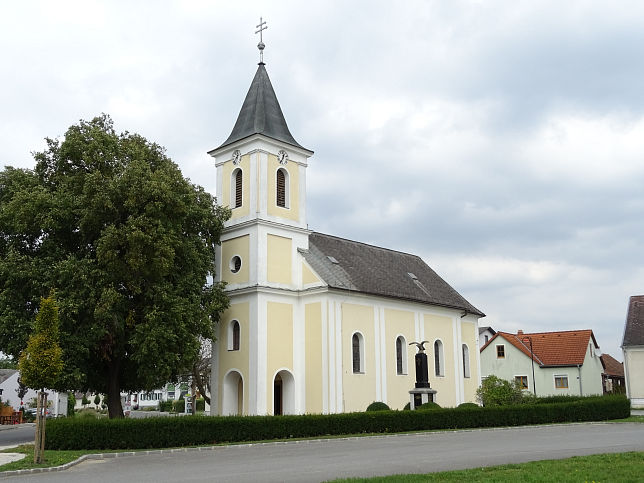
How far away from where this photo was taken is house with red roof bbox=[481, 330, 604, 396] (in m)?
59.2

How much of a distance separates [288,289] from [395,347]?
8.01 metres

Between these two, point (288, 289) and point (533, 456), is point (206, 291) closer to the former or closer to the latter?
point (288, 289)

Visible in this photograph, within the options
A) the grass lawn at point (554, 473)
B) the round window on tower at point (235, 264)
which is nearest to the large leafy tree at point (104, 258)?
the round window on tower at point (235, 264)

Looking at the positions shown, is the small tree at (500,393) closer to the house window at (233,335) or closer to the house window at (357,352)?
the house window at (357,352)

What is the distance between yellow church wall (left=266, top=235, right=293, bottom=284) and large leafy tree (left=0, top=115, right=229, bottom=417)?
524 centimetres

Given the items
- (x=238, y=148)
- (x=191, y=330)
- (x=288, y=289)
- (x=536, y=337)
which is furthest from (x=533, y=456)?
(x=536, y=337)

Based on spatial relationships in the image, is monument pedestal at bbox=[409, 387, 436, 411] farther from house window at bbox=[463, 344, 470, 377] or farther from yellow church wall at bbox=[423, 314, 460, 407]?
house window at bbox=[463, 344, 470, 377]

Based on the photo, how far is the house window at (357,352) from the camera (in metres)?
37.7

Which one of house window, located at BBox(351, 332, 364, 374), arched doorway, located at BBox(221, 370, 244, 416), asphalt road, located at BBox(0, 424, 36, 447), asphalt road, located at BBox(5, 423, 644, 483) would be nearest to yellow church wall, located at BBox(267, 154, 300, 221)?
house window, located at BBox(351, 332, 364, 374)

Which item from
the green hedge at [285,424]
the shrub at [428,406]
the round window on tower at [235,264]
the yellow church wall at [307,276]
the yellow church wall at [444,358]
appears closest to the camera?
the green hedge at [285,424]

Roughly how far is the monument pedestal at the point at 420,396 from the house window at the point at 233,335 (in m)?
9.86

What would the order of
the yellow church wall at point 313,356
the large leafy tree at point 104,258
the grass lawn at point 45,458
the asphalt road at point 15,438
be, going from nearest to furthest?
the grass lawn at point 45,458 < the large leafy tree at point 104,258 < the asphalt road at point 15,438 < the yellow church wall at point 313,356

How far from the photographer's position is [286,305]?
121 ft

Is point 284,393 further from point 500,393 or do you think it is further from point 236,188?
point 500,393
